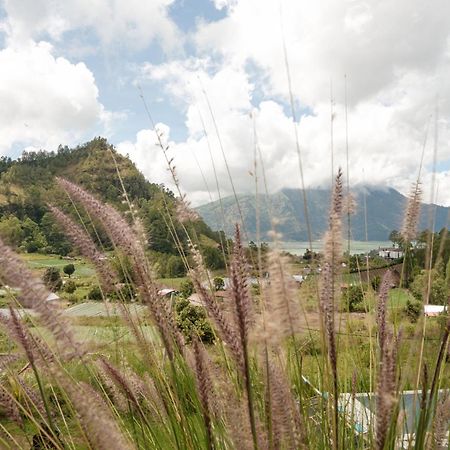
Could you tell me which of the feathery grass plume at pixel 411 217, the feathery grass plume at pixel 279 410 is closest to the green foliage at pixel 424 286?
the feathery grass plume at pixel 411 217

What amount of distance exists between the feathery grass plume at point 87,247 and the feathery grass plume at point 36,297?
0.44 meters

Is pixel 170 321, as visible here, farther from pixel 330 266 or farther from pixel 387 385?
pixel 387 385

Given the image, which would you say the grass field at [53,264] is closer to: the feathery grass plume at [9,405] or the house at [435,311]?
the feathery grass plume at [9,405]

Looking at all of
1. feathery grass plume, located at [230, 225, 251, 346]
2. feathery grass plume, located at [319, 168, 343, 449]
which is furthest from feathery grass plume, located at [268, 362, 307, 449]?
feathery grass plume, located at [230, 225, 251, 346]

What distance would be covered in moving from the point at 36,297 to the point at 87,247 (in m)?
0.58

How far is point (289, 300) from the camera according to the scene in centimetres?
115

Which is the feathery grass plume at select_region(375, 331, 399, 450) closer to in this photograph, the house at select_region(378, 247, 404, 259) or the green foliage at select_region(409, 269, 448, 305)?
the green foliage at select_region(409, 269, 448, 305)

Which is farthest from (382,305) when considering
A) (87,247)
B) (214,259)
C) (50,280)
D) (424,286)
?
(214,259)

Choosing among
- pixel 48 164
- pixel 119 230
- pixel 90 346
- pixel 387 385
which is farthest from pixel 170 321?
pixel 48 164

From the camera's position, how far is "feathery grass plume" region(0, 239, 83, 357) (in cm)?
120

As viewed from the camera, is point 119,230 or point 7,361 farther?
point 7,361

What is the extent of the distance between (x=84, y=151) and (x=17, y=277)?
5227 inches

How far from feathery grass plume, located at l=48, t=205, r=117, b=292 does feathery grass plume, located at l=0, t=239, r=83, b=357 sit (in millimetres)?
444

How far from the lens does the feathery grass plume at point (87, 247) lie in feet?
5.82
